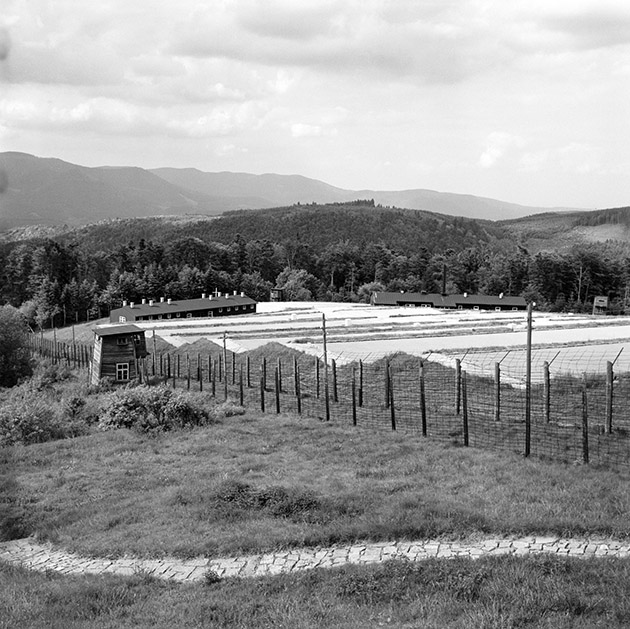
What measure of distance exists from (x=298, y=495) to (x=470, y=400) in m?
12.0

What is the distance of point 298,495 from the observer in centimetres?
1282

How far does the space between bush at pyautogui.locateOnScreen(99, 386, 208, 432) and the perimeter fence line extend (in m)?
3.01

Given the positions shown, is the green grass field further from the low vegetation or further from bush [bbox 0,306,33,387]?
bush [bbox 0,306,33,387]

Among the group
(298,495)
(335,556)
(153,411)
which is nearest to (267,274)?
(153,411)

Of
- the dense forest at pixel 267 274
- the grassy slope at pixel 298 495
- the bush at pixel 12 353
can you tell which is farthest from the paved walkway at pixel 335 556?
the dense forest at pixel 267 274

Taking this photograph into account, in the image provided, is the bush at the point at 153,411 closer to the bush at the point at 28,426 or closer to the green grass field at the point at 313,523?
the bush at the point at 28,426

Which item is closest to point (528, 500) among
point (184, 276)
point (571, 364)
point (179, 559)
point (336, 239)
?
point (179, 559)

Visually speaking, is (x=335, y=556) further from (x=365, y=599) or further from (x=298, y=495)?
(x=298, y=495)

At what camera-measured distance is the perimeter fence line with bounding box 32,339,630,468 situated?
16844 mm

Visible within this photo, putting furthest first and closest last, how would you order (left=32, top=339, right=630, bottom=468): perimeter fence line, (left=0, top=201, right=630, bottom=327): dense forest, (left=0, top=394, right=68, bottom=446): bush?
(left=0, top=201, right=630, bottom=327): dense forest → (left=0, top=394, right=68, bottom=446): bush → (left=32, top=339, right=630, bottom=468): perimeter fence line

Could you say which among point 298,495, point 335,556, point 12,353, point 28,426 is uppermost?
point 298,495

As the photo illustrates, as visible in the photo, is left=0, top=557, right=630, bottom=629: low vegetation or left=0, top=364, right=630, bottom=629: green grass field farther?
left=0, top=364, right=630, bottom=629: green grass field

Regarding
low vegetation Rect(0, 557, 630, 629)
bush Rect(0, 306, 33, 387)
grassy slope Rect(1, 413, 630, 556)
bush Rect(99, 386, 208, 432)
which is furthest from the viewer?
bush Rect(0, 306, 33, 387)

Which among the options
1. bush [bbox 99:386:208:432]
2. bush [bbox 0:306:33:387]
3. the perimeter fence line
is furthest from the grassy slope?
bush [bbox 0:306:33:387]
